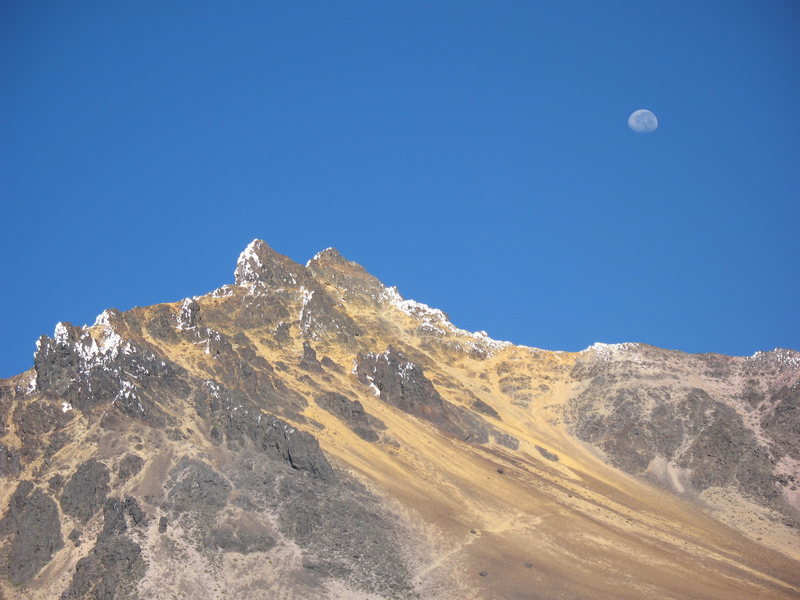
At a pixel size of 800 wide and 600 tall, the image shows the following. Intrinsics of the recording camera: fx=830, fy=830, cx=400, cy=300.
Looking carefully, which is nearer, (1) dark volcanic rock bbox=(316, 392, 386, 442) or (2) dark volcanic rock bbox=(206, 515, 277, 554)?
(2) dark volcanic rock bbox=(206, 515, 277, 554)

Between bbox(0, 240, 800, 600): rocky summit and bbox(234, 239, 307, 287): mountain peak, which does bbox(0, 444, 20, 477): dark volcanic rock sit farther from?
bbox(234, 239, 307, 287): mountain peak

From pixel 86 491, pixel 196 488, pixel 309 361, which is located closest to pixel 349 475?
pixel 196 488

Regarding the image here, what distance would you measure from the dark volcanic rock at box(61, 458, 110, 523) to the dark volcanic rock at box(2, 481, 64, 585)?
1760mm

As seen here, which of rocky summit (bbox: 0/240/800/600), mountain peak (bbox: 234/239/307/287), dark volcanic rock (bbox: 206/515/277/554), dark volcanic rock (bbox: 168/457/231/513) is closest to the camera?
rocky summit (bbox: 0/240/800/600)

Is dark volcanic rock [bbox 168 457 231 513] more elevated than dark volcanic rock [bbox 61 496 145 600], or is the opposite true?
dark volcanic rock [bbox 168 457 231 513]

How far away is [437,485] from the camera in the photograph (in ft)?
381

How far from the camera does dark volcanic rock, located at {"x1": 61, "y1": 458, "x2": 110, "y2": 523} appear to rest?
307 feet

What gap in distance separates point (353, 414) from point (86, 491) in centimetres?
4709

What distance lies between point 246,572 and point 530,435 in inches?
3251

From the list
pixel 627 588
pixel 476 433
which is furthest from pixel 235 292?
pixel 627 588

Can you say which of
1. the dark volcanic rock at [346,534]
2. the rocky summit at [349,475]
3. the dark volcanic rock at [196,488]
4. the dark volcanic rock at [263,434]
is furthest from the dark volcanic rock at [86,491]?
the dark volcanic rock at [346,534]

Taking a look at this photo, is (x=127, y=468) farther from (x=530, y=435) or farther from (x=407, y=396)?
(x=530, y=435)

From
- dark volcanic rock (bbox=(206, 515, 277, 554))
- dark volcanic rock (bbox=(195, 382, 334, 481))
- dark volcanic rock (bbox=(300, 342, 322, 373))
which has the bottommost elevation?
dark volcanic rock (bbox=(206, 515, 277, 554))

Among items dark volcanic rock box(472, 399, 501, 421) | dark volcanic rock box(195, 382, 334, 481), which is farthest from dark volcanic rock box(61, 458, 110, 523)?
dark volcanic rock box(472, 399, 501, 421)
